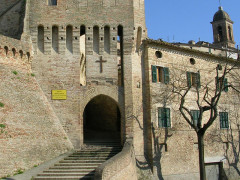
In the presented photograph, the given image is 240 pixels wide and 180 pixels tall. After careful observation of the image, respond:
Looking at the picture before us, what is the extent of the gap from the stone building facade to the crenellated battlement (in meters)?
0.05

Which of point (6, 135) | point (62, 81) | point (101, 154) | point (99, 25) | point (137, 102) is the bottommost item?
point (101, 154)

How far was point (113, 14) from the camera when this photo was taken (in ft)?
62.2

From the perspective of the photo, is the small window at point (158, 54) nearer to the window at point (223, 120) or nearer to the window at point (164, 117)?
the window at point (164, 117)

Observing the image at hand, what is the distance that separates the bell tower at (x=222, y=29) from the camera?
5984 centimetres

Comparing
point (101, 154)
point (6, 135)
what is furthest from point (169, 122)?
point (6, 135)

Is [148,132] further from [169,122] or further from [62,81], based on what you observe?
[62,81]

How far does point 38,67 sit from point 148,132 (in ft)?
25.9

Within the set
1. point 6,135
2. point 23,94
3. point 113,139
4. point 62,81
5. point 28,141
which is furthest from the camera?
point 113,139

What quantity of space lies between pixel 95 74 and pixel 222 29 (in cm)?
4890

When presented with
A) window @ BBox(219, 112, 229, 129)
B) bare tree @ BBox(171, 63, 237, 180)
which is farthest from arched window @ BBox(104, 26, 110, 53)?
window @ BBox(219, 112, 229, 129)

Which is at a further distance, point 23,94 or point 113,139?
point 113,139

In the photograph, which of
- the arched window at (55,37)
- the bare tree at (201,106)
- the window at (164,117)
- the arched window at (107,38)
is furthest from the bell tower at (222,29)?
the arched window at (55,37)

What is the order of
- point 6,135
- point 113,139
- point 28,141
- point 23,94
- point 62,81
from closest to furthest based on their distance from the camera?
1. point 6,135
2. point 28,141
3. point 23,94
4. point 62,81
5. point 113,139

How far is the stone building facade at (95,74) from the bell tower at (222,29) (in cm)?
4340
